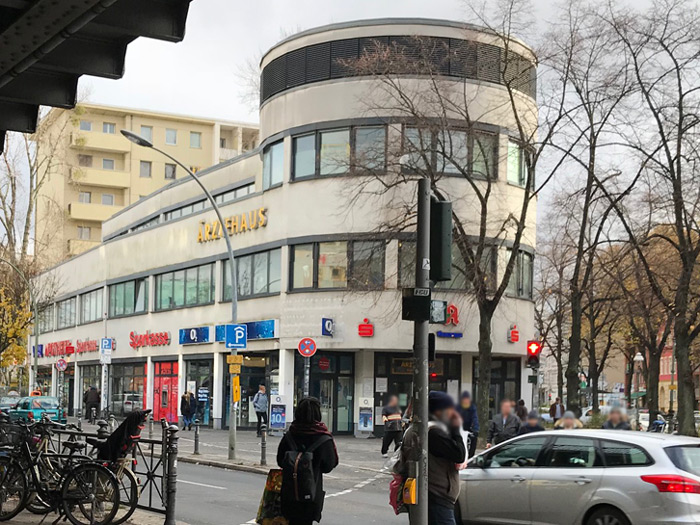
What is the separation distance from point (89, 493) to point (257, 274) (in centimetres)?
2717

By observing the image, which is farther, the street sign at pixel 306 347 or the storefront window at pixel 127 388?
the storefront window at pixel 127 388

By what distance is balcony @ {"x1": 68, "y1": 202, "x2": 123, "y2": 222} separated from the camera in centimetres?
8400

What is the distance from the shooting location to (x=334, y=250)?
3622 cm

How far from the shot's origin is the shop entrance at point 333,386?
37.1m

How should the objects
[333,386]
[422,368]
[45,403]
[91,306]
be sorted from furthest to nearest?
[91,306] < [45,403] < [333,386] < [422,368]

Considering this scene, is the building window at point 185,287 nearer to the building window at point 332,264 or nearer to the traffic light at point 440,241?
the building window at point 332,264

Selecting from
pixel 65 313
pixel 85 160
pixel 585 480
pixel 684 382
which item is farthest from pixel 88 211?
pixel 585 480

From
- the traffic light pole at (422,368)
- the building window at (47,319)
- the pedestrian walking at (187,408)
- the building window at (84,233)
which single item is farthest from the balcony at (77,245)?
the traffic light pole at (422,368)

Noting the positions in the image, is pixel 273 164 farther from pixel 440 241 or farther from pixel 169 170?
pixel 169 170

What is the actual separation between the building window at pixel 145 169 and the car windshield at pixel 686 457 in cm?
7908

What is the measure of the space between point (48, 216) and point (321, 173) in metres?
49.8

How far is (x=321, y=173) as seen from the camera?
36.6 metres

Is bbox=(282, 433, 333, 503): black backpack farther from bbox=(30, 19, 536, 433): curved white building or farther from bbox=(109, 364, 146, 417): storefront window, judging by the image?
bbox=(109, 364, 146, 417): storefront window

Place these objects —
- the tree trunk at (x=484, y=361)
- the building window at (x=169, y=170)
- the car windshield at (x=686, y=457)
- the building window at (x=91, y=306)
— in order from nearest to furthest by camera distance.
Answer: the car windshield at (x=686, y=457) → the tree trunk at (x=484, y=361) → the building window at (x=91, y=306) → the building window at (x=169, y=170)
